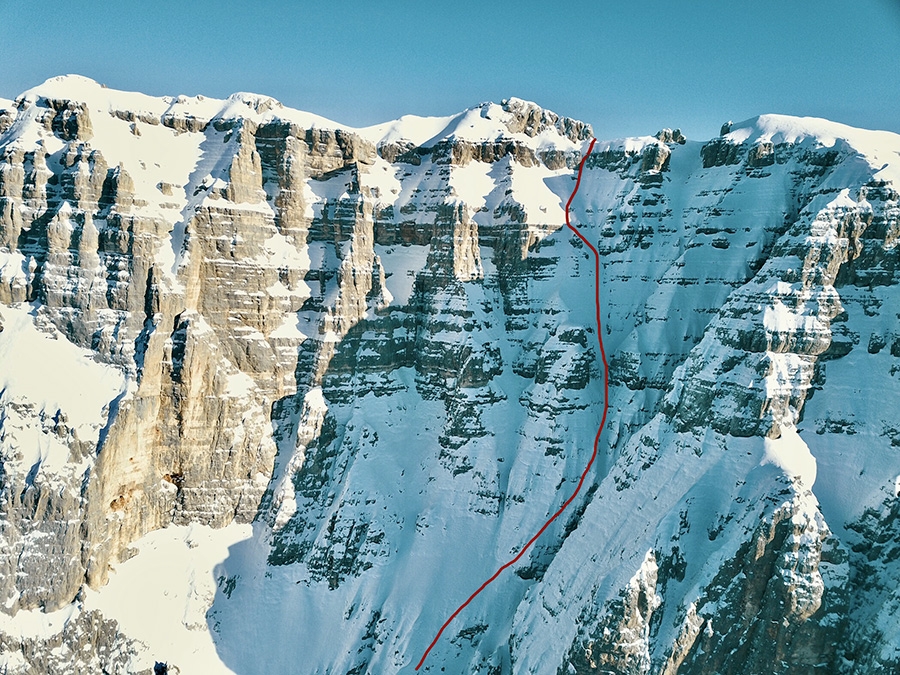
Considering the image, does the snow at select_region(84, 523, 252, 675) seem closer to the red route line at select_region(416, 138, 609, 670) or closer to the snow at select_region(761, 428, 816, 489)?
the red route line at select_region(416, 138, 609, 670)

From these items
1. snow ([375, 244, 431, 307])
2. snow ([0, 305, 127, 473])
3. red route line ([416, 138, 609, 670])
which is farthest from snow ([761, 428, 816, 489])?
snow ([0, 305, 127, 473])

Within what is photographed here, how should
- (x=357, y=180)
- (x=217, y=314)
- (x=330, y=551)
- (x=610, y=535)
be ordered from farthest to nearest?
(x=357, y=180) → (x=217, y=314) → (x=330, y=551) → (x=610, y=535)

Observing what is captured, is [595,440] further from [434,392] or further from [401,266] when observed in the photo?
[401,266]

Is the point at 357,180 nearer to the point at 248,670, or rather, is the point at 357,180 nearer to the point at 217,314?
the point at 217,314

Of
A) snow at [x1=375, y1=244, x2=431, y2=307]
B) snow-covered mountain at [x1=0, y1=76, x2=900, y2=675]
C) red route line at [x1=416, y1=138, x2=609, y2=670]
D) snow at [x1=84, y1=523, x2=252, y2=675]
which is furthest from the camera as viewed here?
snow at [x1=375, y1=244, x2=431, y2=307]

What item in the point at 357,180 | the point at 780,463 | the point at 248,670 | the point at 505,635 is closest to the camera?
the point at 780,463

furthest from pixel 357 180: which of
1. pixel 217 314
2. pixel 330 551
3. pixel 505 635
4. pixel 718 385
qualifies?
pixel 505 635

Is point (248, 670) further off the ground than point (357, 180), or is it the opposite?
point (357, 180)
